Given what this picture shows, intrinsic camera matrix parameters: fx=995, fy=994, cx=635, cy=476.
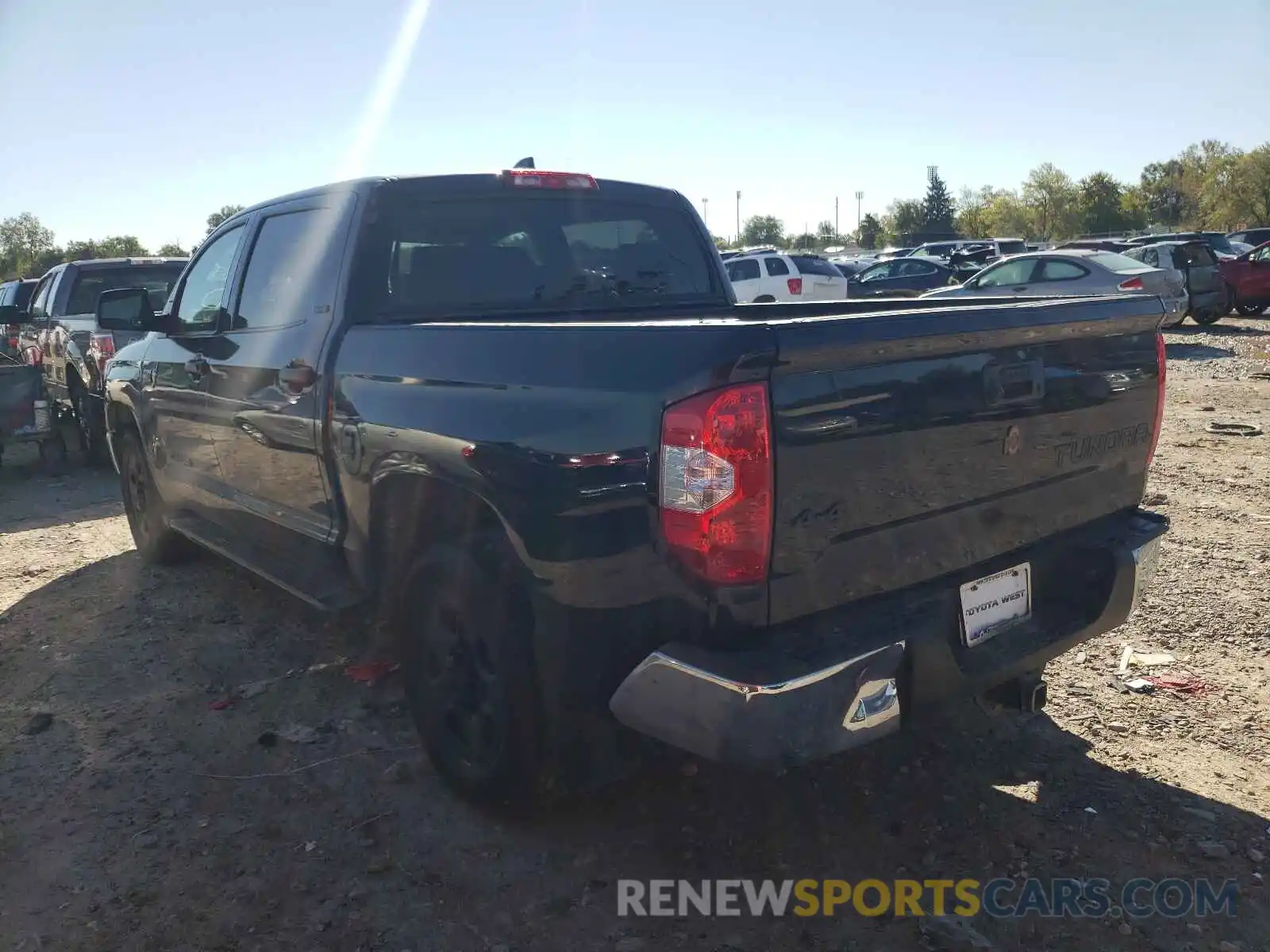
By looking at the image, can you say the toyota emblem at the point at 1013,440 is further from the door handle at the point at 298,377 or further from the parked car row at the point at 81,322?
the parked car row at the point at 81,322

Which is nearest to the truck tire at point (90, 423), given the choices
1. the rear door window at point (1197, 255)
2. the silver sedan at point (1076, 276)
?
the silver sedan at point (1076, 276)

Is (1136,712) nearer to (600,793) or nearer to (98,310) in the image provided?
(600,793)

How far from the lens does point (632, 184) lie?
443 cm

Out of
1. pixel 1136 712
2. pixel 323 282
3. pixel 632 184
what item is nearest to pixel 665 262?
pixel 632 184

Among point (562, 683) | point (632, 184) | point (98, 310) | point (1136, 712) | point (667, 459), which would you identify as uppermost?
point (632, 184)

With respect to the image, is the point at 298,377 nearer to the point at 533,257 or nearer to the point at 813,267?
the point at 533,257

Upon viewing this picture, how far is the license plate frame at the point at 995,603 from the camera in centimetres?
268

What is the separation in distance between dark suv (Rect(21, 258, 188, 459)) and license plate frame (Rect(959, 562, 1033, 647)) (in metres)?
8.40

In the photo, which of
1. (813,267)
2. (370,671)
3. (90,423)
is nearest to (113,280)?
(90,423)

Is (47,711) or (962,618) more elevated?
(962,618)

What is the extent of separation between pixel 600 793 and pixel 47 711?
2.45 metres

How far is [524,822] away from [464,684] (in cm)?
46

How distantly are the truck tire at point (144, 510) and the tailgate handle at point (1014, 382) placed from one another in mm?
4606

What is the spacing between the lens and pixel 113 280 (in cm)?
1005
